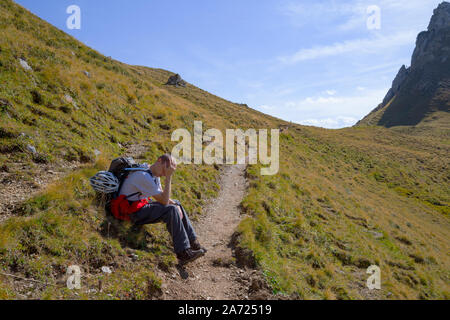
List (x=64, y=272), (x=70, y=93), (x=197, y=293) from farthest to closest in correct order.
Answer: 1. (x=70, y=93)
2. (x=197, y=293)
3. (x=64, y=272)

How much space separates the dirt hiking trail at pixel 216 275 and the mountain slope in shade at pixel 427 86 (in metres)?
158

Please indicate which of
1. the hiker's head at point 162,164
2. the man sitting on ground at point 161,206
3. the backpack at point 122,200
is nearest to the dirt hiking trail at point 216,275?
the man sitting on ground at point 161,206

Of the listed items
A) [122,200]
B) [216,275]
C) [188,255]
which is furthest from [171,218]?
[216,275]

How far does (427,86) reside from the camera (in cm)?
16200

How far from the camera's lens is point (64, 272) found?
191 inches

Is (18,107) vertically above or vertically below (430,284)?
above

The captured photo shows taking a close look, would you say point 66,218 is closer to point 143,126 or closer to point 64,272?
point 64,272

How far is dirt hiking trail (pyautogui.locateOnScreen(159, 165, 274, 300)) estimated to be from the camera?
6180 millimetres

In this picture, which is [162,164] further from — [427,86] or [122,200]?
[427,86]

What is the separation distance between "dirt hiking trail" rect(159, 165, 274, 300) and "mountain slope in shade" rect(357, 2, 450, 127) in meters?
158

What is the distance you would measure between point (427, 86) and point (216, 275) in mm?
208537

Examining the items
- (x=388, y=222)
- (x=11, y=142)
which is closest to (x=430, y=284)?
(x=388, y=222)

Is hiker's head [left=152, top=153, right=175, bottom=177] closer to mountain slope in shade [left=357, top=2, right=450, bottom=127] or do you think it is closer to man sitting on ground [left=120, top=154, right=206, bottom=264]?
man sitting on ground [left=120, top=154, right=206, bottom=264]
